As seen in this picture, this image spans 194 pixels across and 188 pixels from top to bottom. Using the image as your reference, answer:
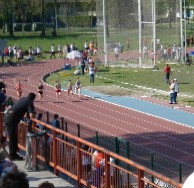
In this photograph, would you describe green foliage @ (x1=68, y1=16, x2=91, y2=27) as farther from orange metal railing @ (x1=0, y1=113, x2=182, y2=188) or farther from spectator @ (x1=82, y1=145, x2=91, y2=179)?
spectator @ (x1=82, y1=145, x2=91, y2=179)

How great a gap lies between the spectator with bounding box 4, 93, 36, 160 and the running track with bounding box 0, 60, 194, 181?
947 cm

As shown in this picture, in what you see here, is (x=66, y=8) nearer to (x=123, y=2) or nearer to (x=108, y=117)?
(x=123, y=2)

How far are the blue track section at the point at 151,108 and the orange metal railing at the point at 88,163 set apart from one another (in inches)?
745

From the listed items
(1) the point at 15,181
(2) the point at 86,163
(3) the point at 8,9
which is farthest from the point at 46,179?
(3) the point at 8,9

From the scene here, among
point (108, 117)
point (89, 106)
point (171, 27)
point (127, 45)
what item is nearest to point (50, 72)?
point (127, 45)

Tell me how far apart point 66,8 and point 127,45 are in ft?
170

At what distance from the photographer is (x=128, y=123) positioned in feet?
111

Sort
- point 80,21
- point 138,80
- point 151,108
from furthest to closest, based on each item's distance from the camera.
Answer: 1. point 80,21
2. point 138,80
3. point 151,108

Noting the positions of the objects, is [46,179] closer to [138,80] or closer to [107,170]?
[107,170]

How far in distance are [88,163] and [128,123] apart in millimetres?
20788

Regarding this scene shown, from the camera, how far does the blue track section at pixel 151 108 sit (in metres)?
34.9

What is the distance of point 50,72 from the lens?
5662cm

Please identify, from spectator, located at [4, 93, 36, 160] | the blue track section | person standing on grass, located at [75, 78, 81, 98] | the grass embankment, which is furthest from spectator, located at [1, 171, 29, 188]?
person standing on grass, located at [75, 78, 81, 98]

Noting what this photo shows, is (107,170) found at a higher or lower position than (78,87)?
higher
